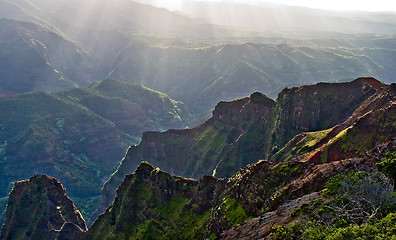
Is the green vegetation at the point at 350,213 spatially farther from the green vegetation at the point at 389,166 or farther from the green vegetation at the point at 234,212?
the green vegetation at the point at 234,212

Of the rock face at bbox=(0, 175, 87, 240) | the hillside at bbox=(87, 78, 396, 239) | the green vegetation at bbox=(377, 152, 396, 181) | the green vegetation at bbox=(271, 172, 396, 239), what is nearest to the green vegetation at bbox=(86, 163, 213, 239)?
the hillside at bbox=(87, 78, 396, 239)

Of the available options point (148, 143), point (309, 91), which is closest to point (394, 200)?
point (309, 91)

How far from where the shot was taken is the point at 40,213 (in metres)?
99.0

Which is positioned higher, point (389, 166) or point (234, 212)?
point (389, 166)

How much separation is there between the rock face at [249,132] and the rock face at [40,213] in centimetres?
5367

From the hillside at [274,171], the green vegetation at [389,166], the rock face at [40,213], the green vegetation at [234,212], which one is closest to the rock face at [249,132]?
the hillside at [274,171]

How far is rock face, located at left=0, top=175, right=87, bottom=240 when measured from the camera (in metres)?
96.8

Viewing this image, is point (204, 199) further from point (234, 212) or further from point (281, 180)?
point (281, 180)

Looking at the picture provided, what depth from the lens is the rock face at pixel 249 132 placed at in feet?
309

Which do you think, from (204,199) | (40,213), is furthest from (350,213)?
(40,213)

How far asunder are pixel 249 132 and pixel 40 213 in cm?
7431

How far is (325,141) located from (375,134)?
15.6 m

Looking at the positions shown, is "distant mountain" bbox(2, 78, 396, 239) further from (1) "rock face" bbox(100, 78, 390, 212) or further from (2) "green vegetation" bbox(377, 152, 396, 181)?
(1) "rock face" bbox(100, 78, 390, 212)

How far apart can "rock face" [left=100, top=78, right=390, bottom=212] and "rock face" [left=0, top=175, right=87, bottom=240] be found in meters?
53.7
